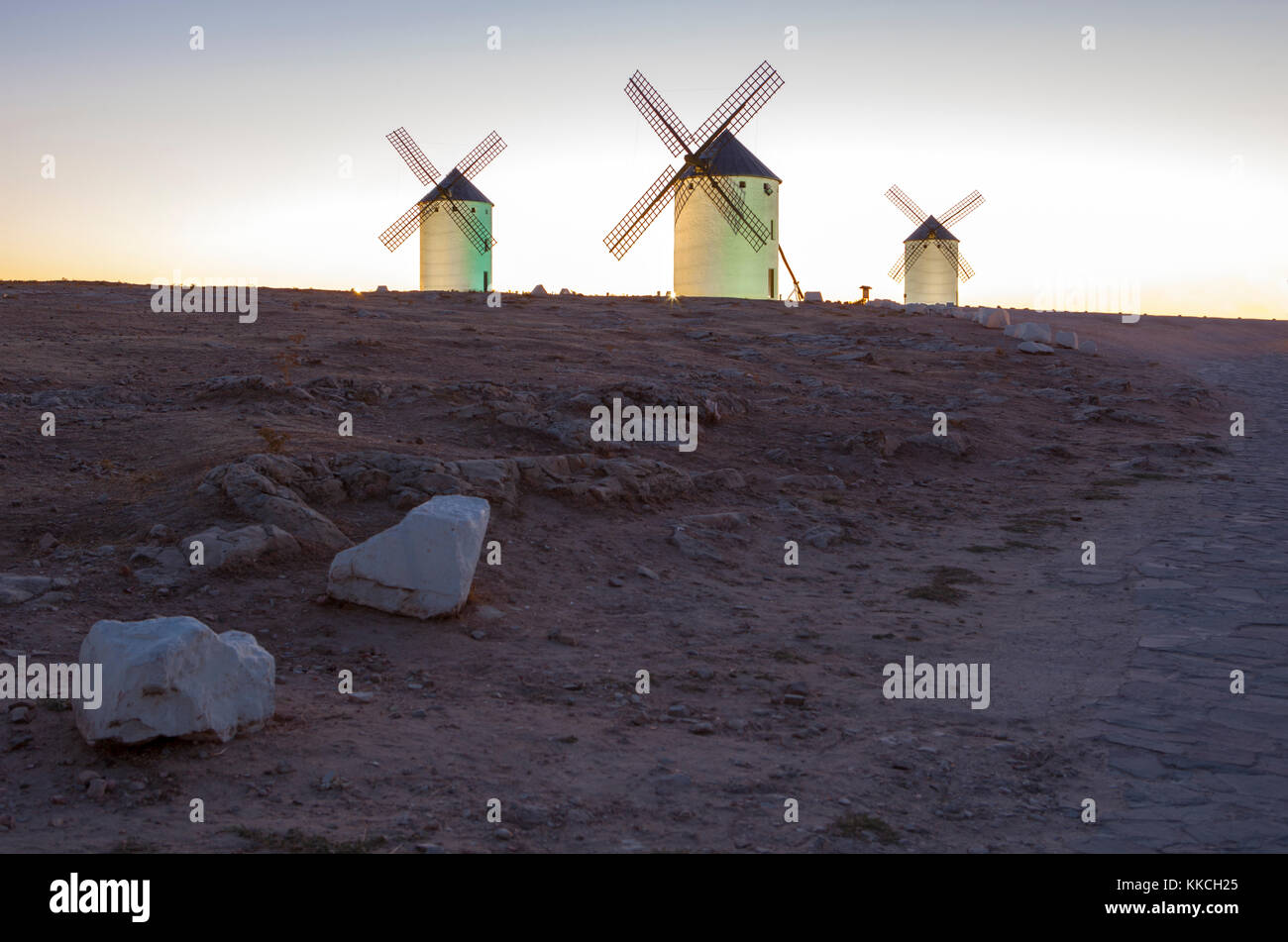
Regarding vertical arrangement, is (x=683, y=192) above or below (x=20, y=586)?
above

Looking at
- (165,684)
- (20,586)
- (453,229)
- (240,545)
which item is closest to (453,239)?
(453,229)

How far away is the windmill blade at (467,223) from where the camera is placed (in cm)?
4872

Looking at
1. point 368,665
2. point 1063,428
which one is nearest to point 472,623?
point 368,665

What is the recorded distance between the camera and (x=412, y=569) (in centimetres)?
784

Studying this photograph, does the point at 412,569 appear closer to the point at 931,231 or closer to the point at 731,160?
the point at 731,160

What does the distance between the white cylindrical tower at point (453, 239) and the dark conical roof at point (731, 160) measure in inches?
480

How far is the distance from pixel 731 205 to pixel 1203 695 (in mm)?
36426

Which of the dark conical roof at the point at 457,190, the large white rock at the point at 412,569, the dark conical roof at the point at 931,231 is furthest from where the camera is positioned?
the dark conical roof at the point at 931,231

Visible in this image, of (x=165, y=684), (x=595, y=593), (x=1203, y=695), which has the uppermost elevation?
(x=595, y=593)

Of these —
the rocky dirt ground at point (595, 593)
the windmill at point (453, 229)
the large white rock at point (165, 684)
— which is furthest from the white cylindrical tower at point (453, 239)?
the large white rock at point (165, 684)

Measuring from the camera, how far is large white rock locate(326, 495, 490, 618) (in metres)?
7.81

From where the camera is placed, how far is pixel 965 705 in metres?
6.91

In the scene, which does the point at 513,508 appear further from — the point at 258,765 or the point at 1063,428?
the point at 1063,428

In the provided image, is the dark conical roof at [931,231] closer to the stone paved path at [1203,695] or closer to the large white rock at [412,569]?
the stone paved path at [1203,695]
